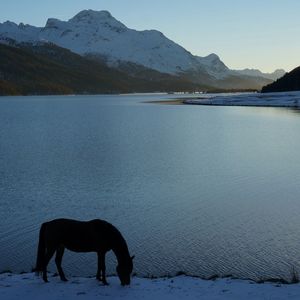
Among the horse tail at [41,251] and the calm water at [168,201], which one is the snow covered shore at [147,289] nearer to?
the horse tail at [41,251]

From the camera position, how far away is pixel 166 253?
20.1 meters

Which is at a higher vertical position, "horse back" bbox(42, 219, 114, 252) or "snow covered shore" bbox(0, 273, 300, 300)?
"horse back" bbox(42, 219, 114, 252)

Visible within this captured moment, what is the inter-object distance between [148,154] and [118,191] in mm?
19787

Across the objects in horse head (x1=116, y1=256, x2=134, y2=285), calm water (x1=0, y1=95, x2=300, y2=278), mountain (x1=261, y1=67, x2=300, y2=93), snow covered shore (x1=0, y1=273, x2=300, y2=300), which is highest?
mountain (x1=261, y1=67, x2=300, y2=93)

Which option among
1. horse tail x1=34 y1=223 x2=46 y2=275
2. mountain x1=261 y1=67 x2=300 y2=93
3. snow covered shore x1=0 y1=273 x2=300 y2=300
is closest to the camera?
snow covered shore x1=0 y1=273 x2=300 y2=300

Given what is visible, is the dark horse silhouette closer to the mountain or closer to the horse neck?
the horse neck

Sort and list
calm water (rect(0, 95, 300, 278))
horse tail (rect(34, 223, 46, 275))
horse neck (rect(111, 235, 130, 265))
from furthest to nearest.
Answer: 1. calm water (rect(0, 95, 300, 278))
2. horse tail (rect(34, 223, 46, 275))
3. horse neck (rect(111, 235, 130, 265))

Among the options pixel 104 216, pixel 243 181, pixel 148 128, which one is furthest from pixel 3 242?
pixel 148 128

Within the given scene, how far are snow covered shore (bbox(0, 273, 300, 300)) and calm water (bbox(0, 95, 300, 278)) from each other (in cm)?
342

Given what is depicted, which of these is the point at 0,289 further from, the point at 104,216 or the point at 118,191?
the point at 118,191

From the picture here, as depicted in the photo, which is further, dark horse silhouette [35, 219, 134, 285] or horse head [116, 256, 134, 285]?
horse head [116, 256, 134, 285]

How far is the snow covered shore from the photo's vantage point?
13.2 metres

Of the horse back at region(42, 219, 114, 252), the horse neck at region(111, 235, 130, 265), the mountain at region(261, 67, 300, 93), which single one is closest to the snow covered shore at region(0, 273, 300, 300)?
the horse neck at region(111, 235, 130, 265)

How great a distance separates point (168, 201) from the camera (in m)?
29.2
